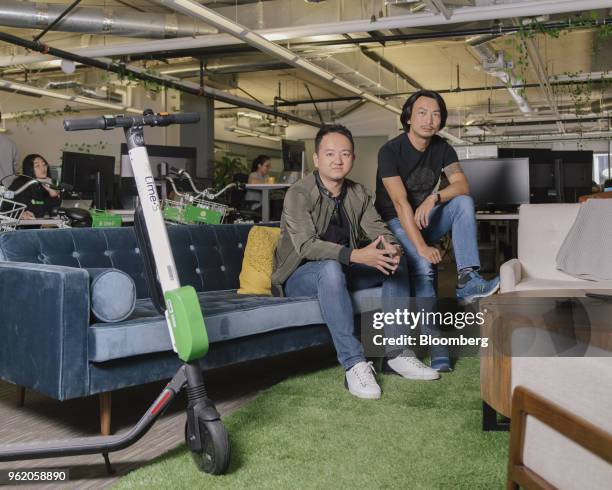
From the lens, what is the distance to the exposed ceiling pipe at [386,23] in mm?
6512

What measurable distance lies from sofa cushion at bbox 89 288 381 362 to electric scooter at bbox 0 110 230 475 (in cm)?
31

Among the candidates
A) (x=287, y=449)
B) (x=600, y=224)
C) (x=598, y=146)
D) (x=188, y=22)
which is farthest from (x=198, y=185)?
Answer: (x=598, y=146)

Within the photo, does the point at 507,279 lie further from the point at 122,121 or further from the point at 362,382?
the point at 122,121

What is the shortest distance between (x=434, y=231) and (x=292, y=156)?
415 cm

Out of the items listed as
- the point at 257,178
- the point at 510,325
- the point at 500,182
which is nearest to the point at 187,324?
the point at 510,325

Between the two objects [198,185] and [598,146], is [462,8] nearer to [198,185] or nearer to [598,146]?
[198,185]

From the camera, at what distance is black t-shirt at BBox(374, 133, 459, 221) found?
133 inches

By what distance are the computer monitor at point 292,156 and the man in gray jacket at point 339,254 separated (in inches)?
158

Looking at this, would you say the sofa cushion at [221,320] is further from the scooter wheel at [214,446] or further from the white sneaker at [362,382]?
the scooter wheel at [214,446]

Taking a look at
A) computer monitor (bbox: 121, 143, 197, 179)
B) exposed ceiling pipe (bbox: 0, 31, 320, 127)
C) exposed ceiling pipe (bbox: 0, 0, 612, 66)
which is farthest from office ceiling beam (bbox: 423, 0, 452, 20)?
exposed ceiling pipe (bbox: 0, 31, 320, 127)

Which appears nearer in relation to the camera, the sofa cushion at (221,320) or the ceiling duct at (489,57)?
the sofa cushion at (221,320)

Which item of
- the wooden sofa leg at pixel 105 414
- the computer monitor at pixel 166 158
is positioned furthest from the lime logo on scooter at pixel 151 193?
the computer monitor at pixel 166 158

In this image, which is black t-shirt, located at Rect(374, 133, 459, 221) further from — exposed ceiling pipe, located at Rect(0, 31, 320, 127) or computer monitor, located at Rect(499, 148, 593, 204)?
exposed ceiling pipe, located at Rect(0, 31, 320, 127)

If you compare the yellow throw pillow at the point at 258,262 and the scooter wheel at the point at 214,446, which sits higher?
the yellow throw pillow at the point at 258,262
